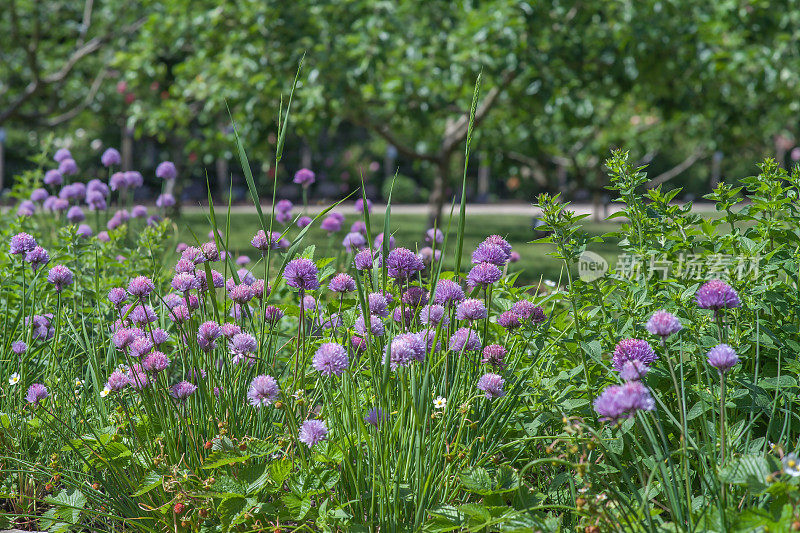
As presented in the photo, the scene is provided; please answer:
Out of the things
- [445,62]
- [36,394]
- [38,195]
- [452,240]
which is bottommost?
[452,240]

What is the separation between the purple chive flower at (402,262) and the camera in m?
1.55

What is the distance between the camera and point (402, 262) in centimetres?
155

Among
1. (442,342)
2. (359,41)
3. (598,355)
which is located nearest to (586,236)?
(598,355)

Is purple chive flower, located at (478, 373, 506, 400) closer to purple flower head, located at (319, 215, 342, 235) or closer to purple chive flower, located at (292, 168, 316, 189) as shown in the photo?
purple flower head, located at (319, 215, 342, 235)

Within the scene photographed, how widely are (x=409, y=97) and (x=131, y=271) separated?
4.38 m

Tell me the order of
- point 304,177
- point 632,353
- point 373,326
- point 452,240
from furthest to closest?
point 452,240
point 304,177
point 373,326
point 632,353

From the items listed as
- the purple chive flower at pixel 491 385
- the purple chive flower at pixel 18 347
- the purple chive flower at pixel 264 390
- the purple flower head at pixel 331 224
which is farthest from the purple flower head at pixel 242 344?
the purple flower head at pixel 331 224

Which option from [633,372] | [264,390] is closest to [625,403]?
[633,372]

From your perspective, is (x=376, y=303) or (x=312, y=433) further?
(x=376, y=303)

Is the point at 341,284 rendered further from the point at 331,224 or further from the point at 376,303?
the point at 331,224

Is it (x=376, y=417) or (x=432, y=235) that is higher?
(x=432, y=235)

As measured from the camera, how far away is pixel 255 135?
688cm

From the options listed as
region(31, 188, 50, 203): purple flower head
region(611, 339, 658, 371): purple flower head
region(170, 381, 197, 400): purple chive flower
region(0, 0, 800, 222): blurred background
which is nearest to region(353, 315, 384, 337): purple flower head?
region(170, 381, 197, 400): purple chive flower

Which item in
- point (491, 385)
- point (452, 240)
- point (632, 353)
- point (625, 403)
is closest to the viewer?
point (625, 403)
